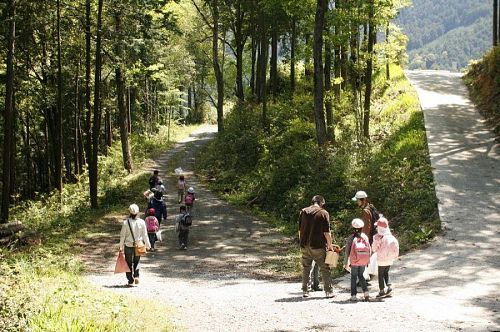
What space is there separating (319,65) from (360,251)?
13.6m

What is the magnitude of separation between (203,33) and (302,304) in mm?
47169

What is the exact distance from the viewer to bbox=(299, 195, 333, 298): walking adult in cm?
1092

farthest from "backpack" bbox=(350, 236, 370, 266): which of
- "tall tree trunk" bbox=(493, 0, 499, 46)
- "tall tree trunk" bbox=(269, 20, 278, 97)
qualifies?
"tall tree trunk" bbox=(493, 0, 499, 46)

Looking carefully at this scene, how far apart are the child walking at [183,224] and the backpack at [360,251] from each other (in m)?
7.83

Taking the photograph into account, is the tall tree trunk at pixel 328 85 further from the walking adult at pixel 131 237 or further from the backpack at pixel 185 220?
the walking adult at pixel 131 237

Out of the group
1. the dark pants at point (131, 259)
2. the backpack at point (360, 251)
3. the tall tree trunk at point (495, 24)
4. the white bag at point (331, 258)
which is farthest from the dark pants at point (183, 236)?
the tall tree trunk at point (495, 24)

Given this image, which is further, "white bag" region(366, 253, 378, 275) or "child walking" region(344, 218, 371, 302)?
"white bag" region(366, 253, 378, 275)

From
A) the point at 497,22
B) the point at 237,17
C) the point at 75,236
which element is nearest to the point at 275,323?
the point at 75,236

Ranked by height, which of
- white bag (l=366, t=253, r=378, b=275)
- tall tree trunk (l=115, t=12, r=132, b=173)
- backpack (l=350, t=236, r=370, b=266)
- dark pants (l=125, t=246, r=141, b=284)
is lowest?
dark pants (l=125, t=246, r=141, b=284)

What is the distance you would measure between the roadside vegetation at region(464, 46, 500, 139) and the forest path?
2.61m

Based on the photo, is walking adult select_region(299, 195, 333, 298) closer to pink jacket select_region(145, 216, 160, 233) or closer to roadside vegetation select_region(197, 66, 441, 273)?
roadside vegetation select_region(197, 66, 441, 273)

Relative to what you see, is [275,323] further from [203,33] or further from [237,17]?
[203,33]

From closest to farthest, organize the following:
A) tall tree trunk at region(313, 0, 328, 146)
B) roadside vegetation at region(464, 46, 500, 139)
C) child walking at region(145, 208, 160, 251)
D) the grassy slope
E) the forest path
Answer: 1. the grassy slope
2. the forest path
3. child walking at region(145, 208, 160, 251)
4. tall tree trunk at region(313, 0, 328, 146)
5. roadside vegetation at region(464, 46, 500, 139)

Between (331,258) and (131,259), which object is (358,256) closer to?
A: (331,258)
